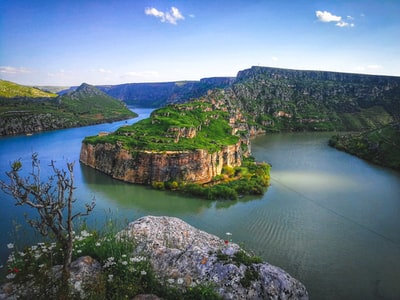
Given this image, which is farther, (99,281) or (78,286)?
(99,281)

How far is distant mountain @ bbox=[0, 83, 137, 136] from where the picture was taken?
332 feet

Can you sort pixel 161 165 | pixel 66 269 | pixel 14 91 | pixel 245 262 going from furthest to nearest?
pixel 14 91
pixel 161 165
pixel 245 262
pixel 66 269

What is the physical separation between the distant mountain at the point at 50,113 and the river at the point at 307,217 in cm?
4778

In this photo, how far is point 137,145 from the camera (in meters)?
48.8

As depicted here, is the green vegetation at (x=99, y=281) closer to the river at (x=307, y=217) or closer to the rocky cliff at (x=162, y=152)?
the river at (x=307, y=217)

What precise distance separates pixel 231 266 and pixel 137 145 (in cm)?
3965

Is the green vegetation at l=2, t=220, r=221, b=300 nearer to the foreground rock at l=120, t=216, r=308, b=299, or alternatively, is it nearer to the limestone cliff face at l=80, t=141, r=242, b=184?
the foreground rock at l=120, t=216, r=308, b=299

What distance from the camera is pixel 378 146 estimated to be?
223ft

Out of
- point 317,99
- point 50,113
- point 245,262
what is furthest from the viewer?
point 317,99

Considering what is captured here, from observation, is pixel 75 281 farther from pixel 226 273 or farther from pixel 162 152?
pixel 162 152

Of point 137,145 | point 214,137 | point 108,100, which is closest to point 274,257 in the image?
point 137,145

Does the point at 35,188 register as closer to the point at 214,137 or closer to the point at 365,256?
the point at 365,256

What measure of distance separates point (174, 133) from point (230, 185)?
16.8 m

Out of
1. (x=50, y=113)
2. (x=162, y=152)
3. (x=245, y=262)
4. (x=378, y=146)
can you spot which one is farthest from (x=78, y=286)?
(x=50, y=113)
